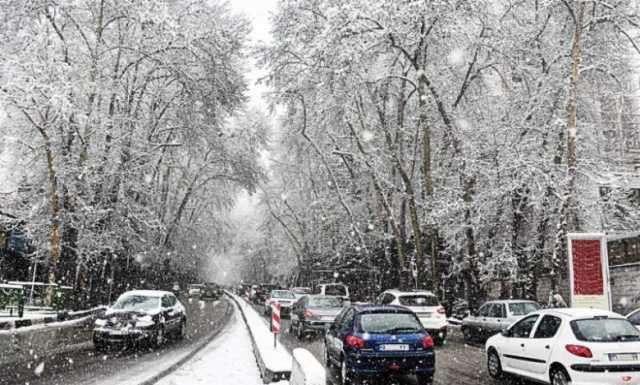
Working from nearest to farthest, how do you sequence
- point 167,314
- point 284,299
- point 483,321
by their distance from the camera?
1. point 167,314
2. point 483,321
3. point 284,299

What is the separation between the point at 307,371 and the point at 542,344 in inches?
213

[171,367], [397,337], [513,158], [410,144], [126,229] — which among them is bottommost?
[171,367]

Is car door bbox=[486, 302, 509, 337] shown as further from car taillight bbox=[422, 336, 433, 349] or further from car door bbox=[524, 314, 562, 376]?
car taillight bbox=[422, 336, 433, 349]

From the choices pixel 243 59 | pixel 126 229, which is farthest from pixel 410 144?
pixel 126 229

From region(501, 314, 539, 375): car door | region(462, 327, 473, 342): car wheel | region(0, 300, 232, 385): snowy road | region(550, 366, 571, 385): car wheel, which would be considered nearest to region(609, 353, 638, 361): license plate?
region(550, 366, 571, 385): car wheel

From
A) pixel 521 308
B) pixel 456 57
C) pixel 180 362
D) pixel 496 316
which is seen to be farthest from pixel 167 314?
pixel 456 57

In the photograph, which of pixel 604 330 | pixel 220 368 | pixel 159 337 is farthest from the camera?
pixel 159 337

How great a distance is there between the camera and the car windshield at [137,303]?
16.2 m

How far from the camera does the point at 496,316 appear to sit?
17438 mm

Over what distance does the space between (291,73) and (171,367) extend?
796 inches

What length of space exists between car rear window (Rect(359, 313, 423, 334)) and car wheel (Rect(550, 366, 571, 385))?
2.37 meters

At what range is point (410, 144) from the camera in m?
33.0

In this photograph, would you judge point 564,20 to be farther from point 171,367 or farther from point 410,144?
point 171,367

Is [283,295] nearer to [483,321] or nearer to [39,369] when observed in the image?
[483,321]
